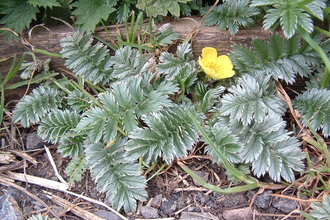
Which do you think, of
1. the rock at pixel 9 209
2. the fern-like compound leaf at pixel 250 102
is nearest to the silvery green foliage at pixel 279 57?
the fern-like compound leaf at pixel 250 102

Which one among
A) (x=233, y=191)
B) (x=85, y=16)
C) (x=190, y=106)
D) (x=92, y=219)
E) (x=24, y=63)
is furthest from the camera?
(x=24, y=63)

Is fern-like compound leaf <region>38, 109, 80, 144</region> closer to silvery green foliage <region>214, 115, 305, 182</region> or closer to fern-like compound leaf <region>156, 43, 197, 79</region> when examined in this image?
fern-like compound leaf <region>156, 43, 197, 79</region>

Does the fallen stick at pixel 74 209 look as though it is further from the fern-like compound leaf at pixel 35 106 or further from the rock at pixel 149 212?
the fern-like compound leaf at pixel 35 106

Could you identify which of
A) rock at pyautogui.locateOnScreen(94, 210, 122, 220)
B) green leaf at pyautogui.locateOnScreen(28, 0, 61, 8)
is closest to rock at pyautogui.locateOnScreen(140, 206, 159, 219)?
rock at pyautogui.locateOnScreen(94, 210, 122, 220)

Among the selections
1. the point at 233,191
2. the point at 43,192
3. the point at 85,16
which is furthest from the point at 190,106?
the point at 43,192

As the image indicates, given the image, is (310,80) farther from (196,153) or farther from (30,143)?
(30,143)

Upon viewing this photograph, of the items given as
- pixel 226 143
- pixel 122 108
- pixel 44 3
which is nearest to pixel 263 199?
pixel 226 143
